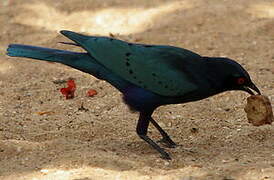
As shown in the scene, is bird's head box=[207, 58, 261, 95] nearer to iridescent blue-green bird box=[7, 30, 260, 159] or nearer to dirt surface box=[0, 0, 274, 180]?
iridescent blue-green bird box=[7, 30, 260, 159]

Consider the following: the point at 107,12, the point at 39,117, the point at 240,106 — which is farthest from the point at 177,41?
the point at 39,117

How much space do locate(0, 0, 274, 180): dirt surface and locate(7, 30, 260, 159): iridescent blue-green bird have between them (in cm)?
43

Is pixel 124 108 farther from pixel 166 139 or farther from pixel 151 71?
pixel 151 71

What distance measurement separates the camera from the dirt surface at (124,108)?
4.65m

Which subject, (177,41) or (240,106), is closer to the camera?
(240,106)

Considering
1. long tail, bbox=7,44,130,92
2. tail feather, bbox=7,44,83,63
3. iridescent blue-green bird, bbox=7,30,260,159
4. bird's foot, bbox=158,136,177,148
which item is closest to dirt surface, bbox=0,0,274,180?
bird's foot, bbox=158,136,177,148

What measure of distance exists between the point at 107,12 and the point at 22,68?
2020mm

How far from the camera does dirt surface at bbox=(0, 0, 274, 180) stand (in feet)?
15.3

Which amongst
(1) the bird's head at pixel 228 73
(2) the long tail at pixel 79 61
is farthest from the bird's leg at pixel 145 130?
(1) the bird's head at pixel 228 73

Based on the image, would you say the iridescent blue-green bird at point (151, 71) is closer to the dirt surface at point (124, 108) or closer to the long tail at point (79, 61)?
the long tail at point (79, 61)

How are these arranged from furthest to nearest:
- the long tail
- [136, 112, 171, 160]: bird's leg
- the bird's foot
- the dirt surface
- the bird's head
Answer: the bird's foot < the long tail < [136, 112, 171, 160]: bird's leg < the bird's head < the dirt surface

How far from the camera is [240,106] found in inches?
246

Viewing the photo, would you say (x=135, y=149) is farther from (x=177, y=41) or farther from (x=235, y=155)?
(x=177, y=41)

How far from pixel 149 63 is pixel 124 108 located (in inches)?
49.7
